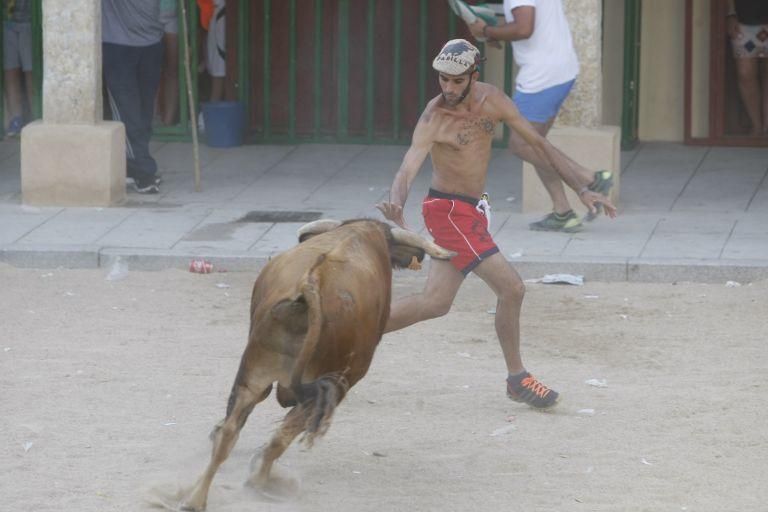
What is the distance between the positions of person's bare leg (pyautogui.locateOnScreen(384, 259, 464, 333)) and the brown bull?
3.52ft

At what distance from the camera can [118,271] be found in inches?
398

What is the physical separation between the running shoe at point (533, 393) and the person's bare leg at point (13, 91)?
8.21m

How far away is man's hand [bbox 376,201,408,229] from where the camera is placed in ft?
20.7

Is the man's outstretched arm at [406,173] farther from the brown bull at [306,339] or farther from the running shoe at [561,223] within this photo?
the running shoe at [561,223]

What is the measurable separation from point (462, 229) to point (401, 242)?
80 cm

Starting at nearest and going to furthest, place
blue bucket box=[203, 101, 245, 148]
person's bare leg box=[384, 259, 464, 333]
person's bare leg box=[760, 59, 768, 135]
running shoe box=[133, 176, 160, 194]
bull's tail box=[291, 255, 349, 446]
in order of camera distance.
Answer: bull's tail box=[291, 255, 349, 446], person's bare leg box=[384, 259, 464, 333], running shoe box=[133, 176, 160, 194], person's bare leg box=[760, 59, 768, 135], blue bucket box=[203, 101, 245, 148]

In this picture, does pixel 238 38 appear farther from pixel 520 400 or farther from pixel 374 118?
pixel 520 400

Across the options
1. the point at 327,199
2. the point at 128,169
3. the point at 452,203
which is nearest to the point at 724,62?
the point at 327,199

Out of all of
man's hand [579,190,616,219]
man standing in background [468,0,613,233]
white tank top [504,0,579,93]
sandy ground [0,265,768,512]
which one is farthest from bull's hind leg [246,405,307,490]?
white tank top [504,0,579,93]

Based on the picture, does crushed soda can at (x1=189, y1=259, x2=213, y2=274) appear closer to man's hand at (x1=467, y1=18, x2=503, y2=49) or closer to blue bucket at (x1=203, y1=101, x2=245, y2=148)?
man's hand at (x1=467, y1=18, x2=503, y2=49)

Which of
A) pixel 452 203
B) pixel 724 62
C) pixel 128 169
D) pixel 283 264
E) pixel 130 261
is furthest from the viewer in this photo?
pixel 724 62

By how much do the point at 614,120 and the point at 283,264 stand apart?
317 inches

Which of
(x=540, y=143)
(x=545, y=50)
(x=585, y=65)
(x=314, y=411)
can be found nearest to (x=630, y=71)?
(x=585, y=65)

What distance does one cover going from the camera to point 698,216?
11.1 metres
